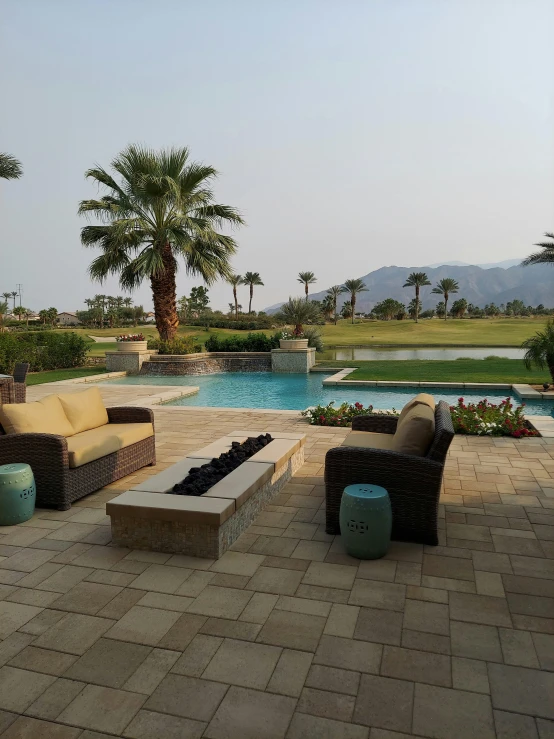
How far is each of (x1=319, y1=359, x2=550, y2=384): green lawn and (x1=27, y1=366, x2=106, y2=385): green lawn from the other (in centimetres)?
831

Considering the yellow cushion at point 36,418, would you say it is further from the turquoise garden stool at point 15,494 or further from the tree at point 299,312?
the tree at point 299,312

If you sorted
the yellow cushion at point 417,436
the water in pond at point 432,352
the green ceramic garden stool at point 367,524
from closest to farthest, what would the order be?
1. the green ceramic garden stool at point 367,524
2. the yellow cushion at point 417,436
3. the water in pond at point 432,352

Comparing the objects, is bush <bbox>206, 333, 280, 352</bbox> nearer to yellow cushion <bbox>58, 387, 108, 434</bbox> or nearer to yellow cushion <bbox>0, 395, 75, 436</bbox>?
yellow cushion <bbox>58, 387, 108, 434</bbox>

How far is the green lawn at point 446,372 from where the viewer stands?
1263cm

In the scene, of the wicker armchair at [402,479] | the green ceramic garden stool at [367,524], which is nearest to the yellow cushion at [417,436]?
the wicker armchair at [402,479]

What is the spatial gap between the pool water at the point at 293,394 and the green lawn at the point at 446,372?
105 cm

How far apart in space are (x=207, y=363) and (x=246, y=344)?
175 centimetres

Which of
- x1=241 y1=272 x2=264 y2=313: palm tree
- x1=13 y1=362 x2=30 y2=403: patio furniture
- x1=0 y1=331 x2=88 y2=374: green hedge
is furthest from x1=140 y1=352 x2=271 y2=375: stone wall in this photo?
x1=241 y1=272 x2=264 y2=313: palm tree

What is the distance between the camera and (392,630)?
2514mm

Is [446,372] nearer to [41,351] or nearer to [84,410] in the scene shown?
[84,410]

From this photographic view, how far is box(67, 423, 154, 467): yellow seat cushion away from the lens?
174 inches

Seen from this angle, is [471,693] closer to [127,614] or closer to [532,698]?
[532,698]

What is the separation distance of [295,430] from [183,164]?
42.3ft

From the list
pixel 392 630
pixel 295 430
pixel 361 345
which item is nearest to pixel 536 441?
pixel 295 430
